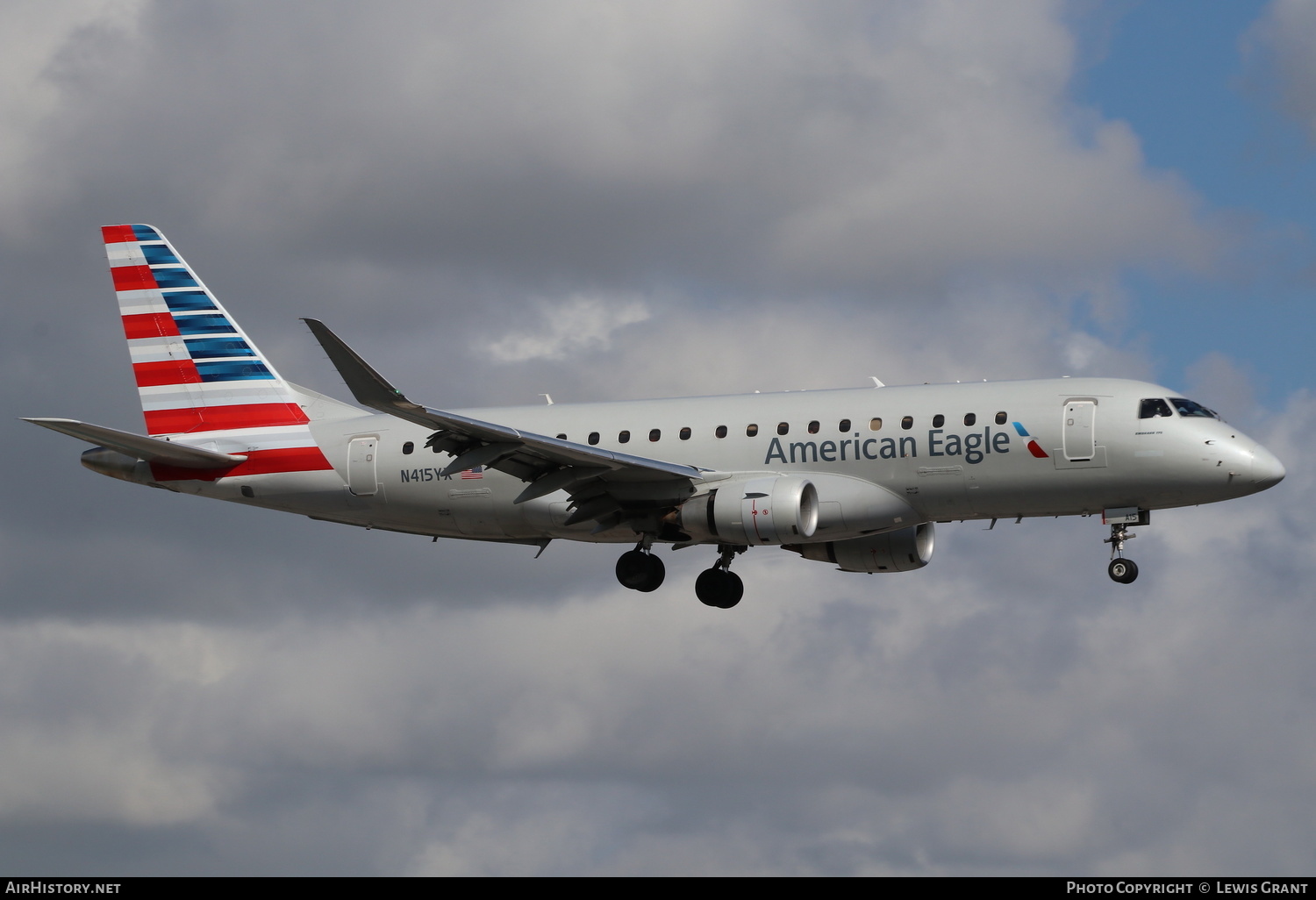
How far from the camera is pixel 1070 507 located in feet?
141

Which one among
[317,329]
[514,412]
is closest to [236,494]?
[514,412]

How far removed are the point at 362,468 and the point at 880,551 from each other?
15.2 metres

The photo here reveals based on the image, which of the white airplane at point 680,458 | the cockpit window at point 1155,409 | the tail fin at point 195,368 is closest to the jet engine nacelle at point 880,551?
the white airplane at point 680,458

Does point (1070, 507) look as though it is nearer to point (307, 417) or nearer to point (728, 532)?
point (728, 532)

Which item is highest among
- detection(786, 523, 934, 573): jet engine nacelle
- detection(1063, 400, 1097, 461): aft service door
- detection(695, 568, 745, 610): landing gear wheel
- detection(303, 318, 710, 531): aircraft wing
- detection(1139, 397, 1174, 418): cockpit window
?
detection(1139, 397, 1174, 418): cockpit window

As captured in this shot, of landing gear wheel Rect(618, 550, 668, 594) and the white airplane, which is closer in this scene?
the white airplane

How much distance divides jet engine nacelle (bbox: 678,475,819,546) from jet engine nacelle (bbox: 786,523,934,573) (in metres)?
5.66

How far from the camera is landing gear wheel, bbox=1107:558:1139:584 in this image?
1702 inches

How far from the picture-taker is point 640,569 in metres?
47.2

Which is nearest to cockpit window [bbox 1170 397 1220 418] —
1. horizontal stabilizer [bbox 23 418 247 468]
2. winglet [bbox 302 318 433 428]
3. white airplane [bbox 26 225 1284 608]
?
white airplane [bbox 26 225 1284 608]

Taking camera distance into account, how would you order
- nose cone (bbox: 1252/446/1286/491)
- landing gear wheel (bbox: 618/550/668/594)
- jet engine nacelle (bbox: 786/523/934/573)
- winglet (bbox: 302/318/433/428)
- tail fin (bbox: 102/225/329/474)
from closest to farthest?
winglet (bbox: 302/318/433/428) → nose cone (bbox: 1252/446/1286/491) → landing gear wheel (bbox: 618/550/668/594) → jet engine nacelle (bbox: 786/523/934/573) → tail fin (bbox: 102/225/329/474)

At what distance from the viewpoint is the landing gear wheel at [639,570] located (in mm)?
47188

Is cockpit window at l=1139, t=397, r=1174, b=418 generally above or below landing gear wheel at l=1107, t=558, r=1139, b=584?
above

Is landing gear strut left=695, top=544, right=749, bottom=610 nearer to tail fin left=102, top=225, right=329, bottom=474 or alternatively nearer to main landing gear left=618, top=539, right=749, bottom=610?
main landing gear left=618, top=539, right=749, bottom=610
